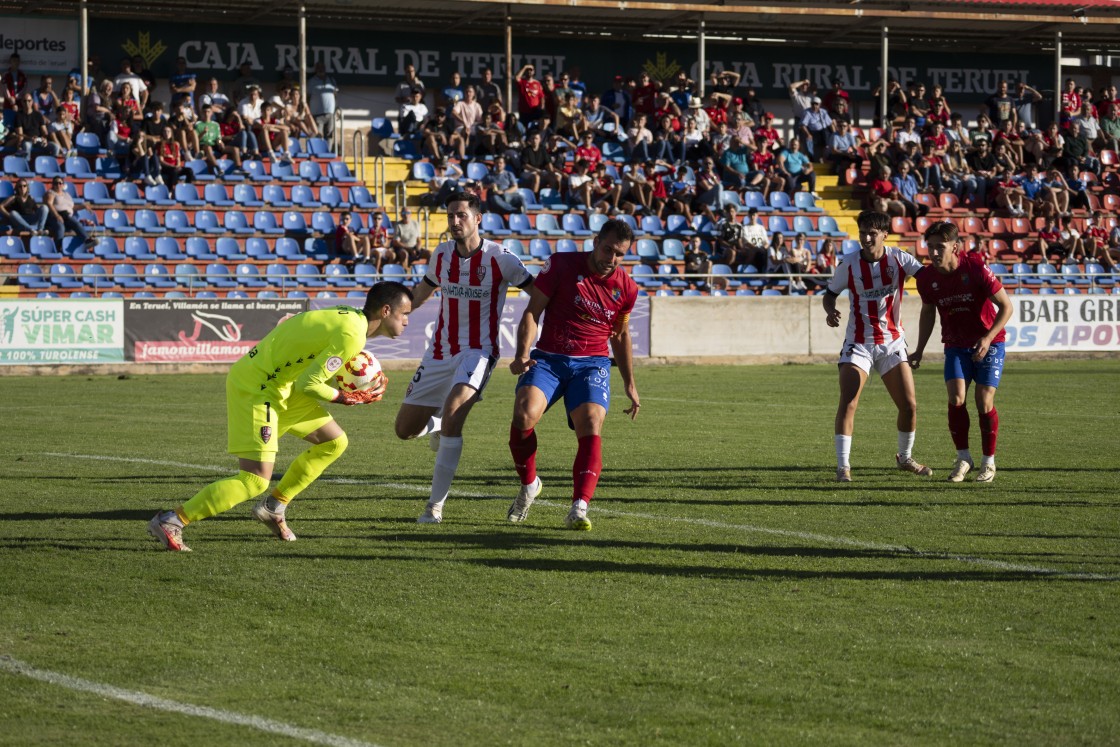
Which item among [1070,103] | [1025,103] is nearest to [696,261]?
[1025,103]

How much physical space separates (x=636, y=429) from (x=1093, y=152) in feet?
94.1

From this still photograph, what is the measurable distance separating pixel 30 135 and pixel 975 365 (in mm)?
22592

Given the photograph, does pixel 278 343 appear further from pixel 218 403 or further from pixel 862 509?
pixel 218 403

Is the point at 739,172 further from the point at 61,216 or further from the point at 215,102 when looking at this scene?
the point at 61,216

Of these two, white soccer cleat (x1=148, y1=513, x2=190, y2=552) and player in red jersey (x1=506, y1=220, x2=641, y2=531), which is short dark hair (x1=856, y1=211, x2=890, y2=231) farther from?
white soccer cleat (x1=148, y1=513, x2=190, y2=552)

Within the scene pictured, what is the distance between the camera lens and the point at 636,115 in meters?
35.7

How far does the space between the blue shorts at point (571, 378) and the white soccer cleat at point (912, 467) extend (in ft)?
12.3

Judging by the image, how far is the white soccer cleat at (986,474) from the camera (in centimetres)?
1119

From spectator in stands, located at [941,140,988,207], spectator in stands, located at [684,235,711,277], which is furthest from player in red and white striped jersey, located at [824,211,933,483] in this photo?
spectator in stands, located at [941,140,988,207]

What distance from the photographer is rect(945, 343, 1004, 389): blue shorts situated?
38.3 ft

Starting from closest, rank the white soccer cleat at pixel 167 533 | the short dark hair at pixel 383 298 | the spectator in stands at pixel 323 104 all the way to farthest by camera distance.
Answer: the short dark hair at pixel 383 298
the white soccer cleat at pixel 167 533
the spectator in stands at pixel 323 104

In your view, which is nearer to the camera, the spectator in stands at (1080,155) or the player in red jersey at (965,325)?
the player in red jersey at (965,325)

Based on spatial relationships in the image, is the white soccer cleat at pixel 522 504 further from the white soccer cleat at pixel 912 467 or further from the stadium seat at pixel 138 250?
the stadium seat at pixel 138 250

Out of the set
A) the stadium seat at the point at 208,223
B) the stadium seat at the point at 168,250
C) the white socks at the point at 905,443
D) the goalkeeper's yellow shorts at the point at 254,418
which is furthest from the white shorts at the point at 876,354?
the stadium seat at the point at 208,223
